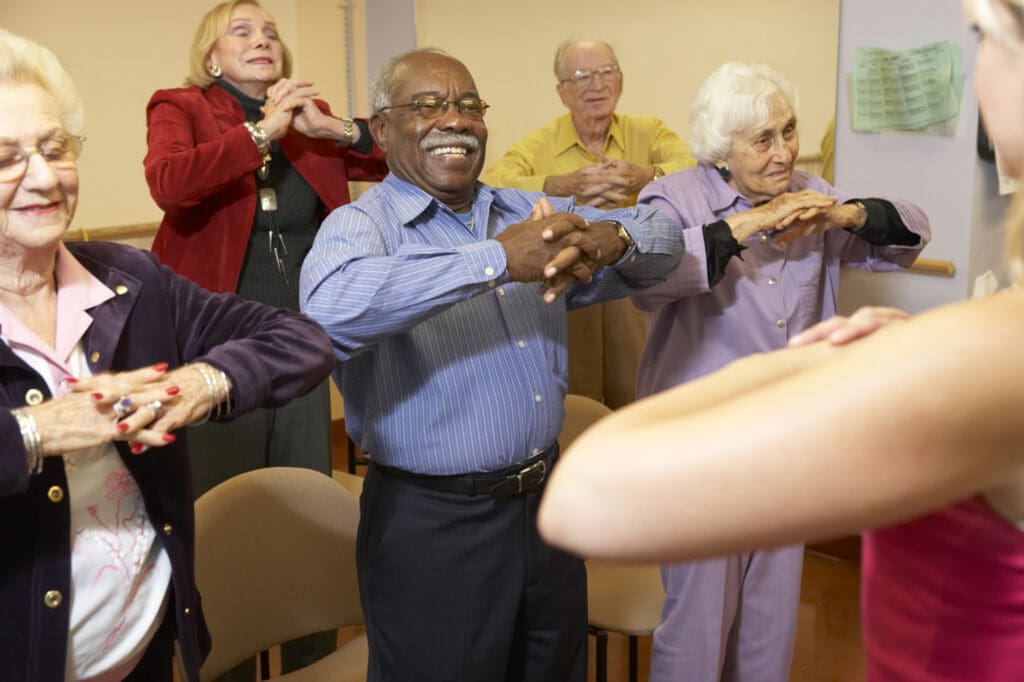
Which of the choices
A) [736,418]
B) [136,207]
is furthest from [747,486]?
[136,207]

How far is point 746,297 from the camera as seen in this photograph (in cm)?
Result: 251

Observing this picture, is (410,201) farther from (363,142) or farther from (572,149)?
(572,149)

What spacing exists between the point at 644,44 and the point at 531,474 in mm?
2298

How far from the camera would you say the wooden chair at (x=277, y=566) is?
7.16 ft

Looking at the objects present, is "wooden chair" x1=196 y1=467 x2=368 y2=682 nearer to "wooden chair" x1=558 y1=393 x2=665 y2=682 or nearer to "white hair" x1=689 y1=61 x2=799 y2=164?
"wooden chair" x1=558 y1=393 x2=665 y2=682

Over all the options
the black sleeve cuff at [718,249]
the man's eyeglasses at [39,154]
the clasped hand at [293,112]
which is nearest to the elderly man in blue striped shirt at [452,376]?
the black sleeve cuff at [718,249]

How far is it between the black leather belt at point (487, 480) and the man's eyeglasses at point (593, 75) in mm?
1959

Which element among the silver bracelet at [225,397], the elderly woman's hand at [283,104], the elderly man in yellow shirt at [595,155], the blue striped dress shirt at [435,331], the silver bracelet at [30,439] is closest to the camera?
the silver bracelet at [30,439]

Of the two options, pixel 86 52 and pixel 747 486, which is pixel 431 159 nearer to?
pixel 747 486

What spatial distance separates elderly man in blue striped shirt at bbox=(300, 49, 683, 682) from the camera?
191 centimetres

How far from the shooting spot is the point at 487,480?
2033 millimetres

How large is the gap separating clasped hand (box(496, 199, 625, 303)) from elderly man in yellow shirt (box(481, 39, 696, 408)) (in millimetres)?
1386

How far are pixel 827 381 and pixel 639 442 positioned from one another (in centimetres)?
12

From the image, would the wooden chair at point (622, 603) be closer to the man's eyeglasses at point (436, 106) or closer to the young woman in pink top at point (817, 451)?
the man's eyeglasses at point (436, 106)
